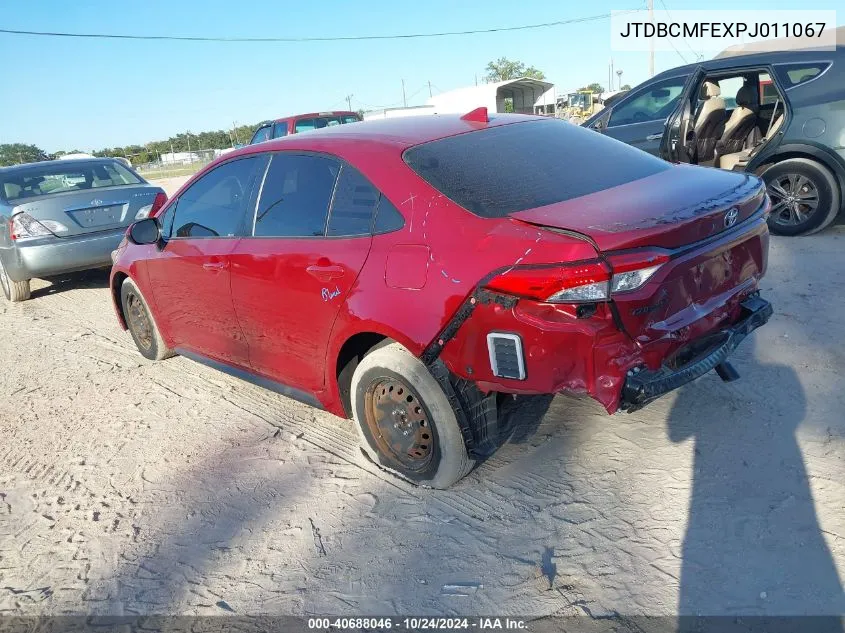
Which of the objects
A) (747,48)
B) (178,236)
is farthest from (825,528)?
(747,48)

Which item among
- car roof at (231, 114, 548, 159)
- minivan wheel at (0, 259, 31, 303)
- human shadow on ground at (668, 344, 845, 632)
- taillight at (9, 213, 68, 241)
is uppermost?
car roof at (231, 114, 548, 159)

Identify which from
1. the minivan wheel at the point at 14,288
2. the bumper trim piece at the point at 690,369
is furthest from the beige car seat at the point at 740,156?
the minivan wheel at the point at 14,288

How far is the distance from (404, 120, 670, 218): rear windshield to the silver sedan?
171 inches

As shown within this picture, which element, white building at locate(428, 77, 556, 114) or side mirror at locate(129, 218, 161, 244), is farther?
white building at locate(428, 77, 556, 114)

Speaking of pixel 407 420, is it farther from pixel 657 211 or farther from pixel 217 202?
pixel 217 202

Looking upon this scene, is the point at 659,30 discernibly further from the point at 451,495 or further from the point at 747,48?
the point at 451,495

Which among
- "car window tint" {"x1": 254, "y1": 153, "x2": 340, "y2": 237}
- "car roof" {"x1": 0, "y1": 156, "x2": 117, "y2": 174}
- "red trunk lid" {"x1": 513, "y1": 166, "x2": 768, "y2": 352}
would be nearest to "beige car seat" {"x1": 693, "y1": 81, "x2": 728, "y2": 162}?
"red trunk lid" {"x1": 513, "y1": 166, "x2": 768, "y2": 352}

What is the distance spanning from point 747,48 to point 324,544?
7.60 meters

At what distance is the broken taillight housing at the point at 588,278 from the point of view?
7.77 ft

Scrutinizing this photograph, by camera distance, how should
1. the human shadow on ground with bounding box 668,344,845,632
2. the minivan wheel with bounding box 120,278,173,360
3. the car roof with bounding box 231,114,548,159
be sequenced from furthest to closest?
the minivan wheel with bounding box 120,278,173,360 → the car roof with bounding box 231,114,548,159 → the human shadow on ground with bounding box 668,344,845,632

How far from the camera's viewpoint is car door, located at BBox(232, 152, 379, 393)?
3127mm

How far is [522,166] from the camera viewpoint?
315cm

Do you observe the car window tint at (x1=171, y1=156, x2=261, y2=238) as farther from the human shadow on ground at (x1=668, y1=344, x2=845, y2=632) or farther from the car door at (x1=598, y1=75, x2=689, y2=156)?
the car door at (x1=598, y1=75, x2=689, y2=156)

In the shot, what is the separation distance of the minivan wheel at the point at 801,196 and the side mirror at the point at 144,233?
5.45 meters
